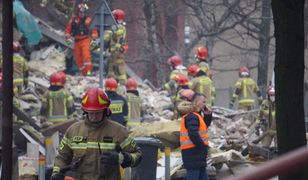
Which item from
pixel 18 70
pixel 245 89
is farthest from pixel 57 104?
pixel 245 89

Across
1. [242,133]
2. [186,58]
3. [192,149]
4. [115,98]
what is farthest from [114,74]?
[192,149]

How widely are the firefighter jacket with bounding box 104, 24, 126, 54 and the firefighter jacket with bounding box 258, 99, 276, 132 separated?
5812mm

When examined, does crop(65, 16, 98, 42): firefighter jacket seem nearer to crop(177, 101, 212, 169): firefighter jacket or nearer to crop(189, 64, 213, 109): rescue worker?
crop(189, 64, 213, 109): rescue worker

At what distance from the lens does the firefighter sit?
18594 mm

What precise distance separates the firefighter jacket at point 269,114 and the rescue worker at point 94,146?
896cm

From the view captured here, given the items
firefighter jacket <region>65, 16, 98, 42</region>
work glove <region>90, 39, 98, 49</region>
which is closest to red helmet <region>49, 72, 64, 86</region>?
work glove <region>90, 39, 98, 49</region>

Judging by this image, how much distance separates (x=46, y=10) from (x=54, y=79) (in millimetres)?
12553

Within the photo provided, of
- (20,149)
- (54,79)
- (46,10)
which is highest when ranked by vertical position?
(46,10)

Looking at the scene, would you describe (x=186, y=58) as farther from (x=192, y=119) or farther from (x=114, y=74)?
(x=192, y=119)

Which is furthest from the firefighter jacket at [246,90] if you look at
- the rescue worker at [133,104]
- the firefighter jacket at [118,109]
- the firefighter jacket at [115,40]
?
the firefighter jacket at [118,109]

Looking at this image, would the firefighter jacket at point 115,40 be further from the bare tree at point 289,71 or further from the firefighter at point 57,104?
the bare tree at point 289,71

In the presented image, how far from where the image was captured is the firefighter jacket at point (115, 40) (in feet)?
78.5

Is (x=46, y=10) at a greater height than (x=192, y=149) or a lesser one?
greater

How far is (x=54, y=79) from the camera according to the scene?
18766mm
